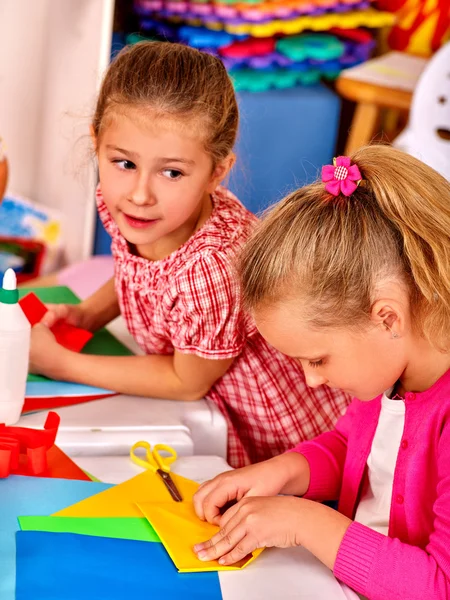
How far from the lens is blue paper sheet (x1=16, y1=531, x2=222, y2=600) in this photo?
873 mm

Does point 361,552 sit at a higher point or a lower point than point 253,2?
lower

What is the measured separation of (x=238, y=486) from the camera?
105cm

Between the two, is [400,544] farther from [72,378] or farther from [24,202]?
[24,202]

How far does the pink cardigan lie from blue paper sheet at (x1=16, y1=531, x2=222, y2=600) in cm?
16

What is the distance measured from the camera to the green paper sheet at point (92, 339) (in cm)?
154

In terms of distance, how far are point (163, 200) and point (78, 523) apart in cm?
50

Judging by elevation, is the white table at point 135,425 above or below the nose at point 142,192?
below

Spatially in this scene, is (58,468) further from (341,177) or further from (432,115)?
(432,115)

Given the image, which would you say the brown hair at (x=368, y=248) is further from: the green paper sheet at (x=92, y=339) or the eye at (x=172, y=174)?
the green paper sheet at (x=92, y=339)

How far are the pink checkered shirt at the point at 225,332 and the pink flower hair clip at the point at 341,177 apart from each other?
0.35 meters

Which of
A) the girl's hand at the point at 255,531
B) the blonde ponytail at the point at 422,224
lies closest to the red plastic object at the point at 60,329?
the girl's hand at the point at 255,531

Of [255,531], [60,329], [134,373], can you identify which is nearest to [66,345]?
[60,329]

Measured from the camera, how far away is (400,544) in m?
0.94

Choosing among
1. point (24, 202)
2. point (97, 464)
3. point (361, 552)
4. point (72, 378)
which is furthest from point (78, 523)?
point (24, 202)
